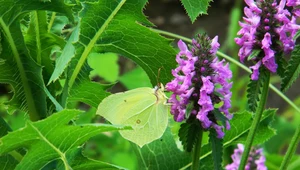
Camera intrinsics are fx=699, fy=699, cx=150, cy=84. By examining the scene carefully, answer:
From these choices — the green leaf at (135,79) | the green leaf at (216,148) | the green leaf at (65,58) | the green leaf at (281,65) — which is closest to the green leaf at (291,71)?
the green leaf at (281,65)

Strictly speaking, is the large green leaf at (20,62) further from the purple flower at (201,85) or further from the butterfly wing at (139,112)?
the purple flower at (201,85)

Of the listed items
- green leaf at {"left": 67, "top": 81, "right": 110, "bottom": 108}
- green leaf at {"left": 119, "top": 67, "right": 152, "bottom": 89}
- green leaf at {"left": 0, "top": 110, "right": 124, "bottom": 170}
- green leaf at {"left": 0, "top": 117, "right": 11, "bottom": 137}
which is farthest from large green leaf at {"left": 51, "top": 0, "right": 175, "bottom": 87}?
green leaf at {"left": 119, "top": 67, "right": 152, "bottom": 89}

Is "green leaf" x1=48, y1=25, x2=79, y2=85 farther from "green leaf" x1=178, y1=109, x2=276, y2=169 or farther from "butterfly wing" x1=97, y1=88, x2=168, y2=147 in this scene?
"green leaf" x1=178, y1=109, x2=276, y2=169

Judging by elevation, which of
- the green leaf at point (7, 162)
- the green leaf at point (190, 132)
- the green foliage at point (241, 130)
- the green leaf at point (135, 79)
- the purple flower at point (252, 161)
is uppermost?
the green leaf at point (190, 132)

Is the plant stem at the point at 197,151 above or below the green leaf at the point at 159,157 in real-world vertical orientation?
above

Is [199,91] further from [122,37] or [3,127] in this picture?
[3,127]

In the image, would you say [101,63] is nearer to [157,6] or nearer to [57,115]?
[57,115]
